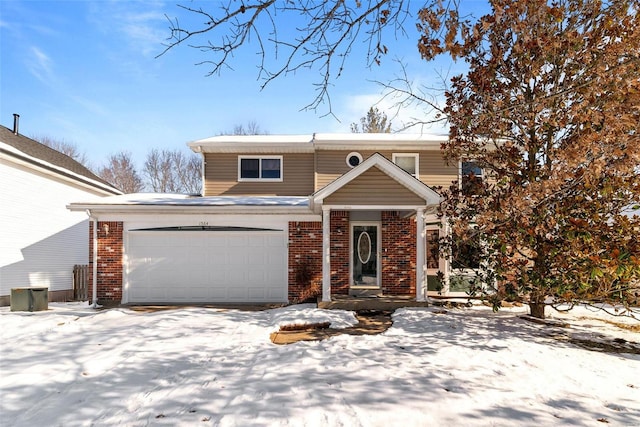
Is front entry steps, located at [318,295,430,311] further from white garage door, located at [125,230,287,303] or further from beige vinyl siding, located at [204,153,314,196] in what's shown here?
beige vinyl siding, located at [204,153,314,196]

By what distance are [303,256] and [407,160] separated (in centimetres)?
616

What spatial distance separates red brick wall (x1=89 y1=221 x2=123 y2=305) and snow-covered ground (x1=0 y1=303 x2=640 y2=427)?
2.70 metres

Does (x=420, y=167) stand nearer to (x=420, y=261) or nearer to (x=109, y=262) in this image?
(x=420, y=261)

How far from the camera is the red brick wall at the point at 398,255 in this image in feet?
39.3

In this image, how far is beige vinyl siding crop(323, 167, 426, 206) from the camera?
10.3 m

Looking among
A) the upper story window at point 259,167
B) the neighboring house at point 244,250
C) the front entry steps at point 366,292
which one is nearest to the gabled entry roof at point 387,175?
the neighboring house at point 244,250

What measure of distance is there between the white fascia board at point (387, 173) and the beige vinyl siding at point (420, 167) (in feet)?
14.4

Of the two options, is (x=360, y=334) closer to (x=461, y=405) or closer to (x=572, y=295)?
(x=461, y=405)

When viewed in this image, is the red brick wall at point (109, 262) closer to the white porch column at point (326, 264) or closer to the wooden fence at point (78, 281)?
the wooden fence at point (78, 281)

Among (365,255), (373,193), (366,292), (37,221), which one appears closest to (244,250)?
(365,255)

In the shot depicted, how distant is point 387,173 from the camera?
10.4 metres

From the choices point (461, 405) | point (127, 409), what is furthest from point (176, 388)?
point (461, 405)

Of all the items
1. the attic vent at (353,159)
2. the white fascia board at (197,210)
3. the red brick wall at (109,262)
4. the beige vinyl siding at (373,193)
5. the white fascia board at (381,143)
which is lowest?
the red brick wall at (109,262)

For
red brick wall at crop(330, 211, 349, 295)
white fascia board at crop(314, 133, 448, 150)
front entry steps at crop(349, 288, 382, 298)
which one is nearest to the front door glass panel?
front entry steps at crop(349, 288, 382, 298)
